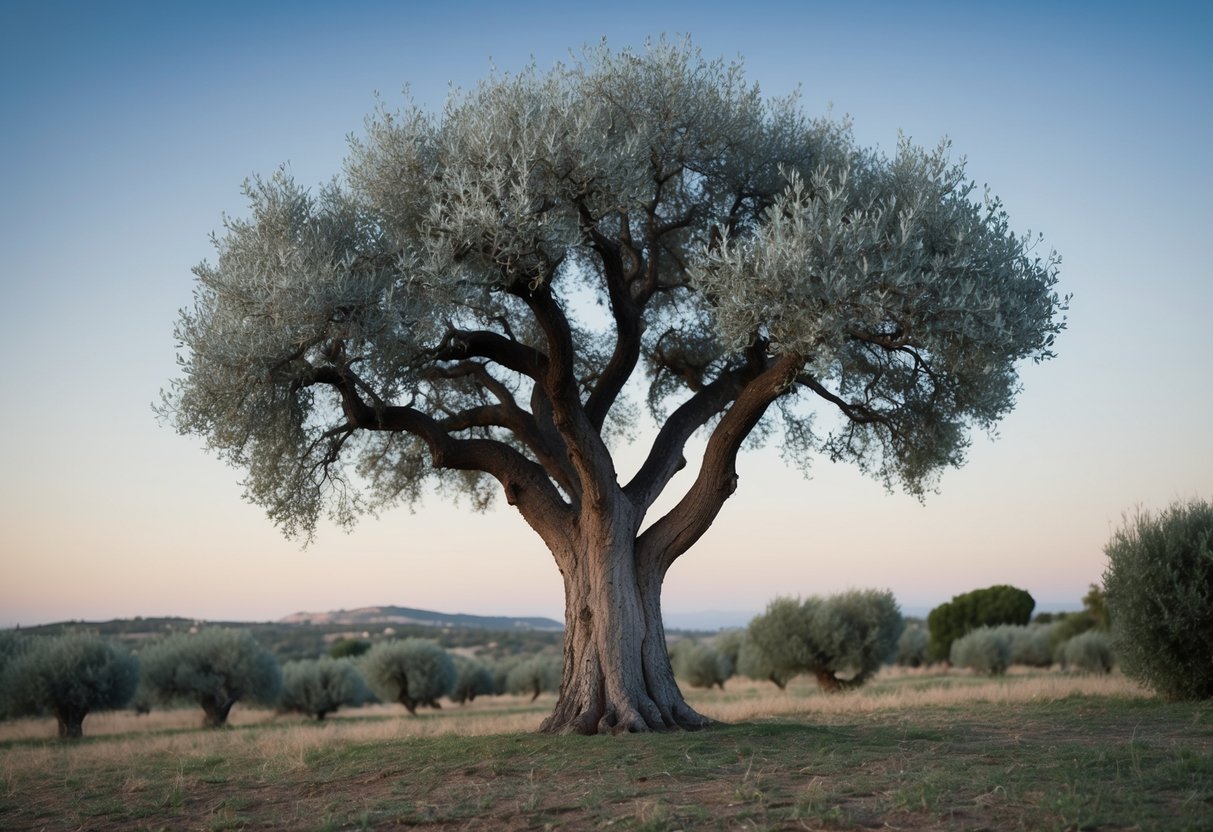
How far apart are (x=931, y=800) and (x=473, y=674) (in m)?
34.3

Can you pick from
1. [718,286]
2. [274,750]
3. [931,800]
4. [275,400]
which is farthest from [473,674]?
[931,800]

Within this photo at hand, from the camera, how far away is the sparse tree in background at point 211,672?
1091 inches

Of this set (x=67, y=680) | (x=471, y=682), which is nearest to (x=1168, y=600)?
(x=67, y=680)

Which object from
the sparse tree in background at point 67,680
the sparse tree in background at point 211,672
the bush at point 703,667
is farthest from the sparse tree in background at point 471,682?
the sparse tree in background at point 67,680

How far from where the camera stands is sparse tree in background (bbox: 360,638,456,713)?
34688 mm

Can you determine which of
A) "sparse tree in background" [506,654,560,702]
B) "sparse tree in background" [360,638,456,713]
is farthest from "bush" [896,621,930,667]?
"sparse tree in background" [360,638,456,713]

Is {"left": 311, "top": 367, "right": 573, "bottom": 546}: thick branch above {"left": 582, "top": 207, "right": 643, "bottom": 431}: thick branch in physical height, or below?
below

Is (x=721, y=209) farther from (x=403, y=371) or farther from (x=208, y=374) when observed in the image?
(x=208, y=374)

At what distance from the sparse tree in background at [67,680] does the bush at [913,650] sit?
1541 inches

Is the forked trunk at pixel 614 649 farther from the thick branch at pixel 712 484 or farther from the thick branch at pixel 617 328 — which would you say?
the thick branch at pixel 617 328

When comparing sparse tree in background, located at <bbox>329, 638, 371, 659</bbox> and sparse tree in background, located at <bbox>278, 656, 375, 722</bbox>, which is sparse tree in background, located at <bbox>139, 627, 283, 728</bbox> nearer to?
sparse tree in background, located at <bbox>278, 656, 375, 722</bbox>

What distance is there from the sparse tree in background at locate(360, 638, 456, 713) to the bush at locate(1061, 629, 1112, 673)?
21966mm

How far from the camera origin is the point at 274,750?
1518 centimetres

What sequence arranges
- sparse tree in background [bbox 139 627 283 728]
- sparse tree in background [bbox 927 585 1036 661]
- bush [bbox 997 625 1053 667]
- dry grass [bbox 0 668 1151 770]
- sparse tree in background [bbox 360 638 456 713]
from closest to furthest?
dry grass [bbox 0 668 1151 770] → sparse tree in background [bbox 139 627 283 728] → sparse tree in background [bbox 360 638 456 713] → bush [bbox 997 625 1053 667] → sparse tree in background [bbox 927 585 1036 661]
